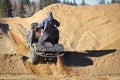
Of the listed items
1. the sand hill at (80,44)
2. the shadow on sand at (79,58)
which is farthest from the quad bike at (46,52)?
the shadow on sand at (79,58)

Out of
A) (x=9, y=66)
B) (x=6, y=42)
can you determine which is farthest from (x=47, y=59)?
(x=6, y=42)

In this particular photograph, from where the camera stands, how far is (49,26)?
18.8 meters

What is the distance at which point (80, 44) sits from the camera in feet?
107

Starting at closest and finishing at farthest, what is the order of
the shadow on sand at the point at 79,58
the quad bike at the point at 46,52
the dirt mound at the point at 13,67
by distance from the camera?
1. the dirt mound at the point at 13,67
2. the quad bike at the point at 46,52
3. the shadow on sand at the point at 79,58

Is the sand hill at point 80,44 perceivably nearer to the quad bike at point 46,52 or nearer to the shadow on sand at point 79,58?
the shadow on sand at point 79,58

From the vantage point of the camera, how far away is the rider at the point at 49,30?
1874cm

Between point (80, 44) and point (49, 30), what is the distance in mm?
13861

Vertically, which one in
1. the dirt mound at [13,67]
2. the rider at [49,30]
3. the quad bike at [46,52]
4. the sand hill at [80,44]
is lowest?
the sand hill at [80,44]

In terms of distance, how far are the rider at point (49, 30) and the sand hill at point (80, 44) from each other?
1236 millimetres

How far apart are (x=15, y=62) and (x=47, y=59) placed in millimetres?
1694

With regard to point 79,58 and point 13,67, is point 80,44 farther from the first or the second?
point 13,67

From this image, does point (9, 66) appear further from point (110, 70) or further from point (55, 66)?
point (110, 70)

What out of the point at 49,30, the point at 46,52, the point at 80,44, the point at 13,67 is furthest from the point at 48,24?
the point at 80,44

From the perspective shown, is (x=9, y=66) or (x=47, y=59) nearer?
(x=9, y=66)
